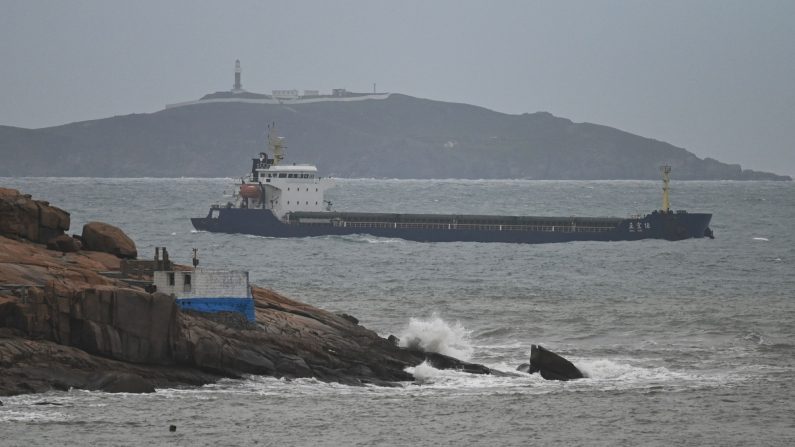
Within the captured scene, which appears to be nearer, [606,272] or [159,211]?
[606,272]

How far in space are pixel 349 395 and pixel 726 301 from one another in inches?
1087

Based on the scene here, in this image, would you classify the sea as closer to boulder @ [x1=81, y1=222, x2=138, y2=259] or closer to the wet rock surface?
the wet rock surface

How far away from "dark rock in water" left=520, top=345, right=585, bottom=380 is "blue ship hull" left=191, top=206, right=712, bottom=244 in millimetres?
63475

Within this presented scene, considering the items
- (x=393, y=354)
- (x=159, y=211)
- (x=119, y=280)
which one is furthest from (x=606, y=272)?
(x=159, y=211)

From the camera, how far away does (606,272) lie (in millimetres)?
70312

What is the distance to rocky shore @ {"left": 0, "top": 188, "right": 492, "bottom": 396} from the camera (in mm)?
28391

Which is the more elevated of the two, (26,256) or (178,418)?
(26,256)

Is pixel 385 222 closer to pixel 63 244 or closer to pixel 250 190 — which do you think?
pixel 250 190

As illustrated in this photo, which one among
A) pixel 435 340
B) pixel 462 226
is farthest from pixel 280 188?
pixel 435 340

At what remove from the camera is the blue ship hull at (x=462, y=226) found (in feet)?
324

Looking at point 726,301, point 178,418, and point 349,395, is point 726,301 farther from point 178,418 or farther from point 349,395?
point 178,418

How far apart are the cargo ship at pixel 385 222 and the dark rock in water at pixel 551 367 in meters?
63.4

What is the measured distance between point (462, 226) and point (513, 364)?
64153 mm

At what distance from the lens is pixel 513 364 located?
3691cm
